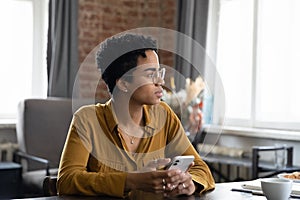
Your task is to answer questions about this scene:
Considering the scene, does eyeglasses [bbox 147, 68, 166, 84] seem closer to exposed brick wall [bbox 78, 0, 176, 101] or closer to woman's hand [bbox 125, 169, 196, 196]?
woman's hand [bbox 125, 169, 196, 196]

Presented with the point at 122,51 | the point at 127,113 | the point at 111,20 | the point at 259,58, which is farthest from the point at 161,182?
the point at 111,20

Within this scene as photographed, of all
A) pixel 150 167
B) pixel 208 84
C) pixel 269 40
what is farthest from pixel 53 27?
pixel 150 167

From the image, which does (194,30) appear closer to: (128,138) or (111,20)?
(111,20)

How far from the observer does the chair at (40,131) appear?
458 centimetres

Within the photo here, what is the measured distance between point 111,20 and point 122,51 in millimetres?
3798

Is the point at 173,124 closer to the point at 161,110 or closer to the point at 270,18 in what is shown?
the point at 161,110

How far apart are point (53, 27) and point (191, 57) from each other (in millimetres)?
1357

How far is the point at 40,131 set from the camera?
464 centimetres

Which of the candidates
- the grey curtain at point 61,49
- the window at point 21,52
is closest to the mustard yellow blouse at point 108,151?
the grey curtain at point 61,49

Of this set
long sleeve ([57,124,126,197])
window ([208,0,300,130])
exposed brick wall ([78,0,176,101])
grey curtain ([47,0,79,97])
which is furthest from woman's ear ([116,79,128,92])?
exposed brick wall ([78,0,176,101])

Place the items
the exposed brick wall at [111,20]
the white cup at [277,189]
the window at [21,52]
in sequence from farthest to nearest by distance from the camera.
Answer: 1. the exposed brick wall at [111,20]
2. the window at [21,52]
3. the white cup at [277,189]

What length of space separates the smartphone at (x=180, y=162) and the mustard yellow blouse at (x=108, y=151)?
0.15 m

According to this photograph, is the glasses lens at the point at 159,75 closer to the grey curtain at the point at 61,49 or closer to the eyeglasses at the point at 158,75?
the eyeglasses at the point at 158,75

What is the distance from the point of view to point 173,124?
2.11 metres
